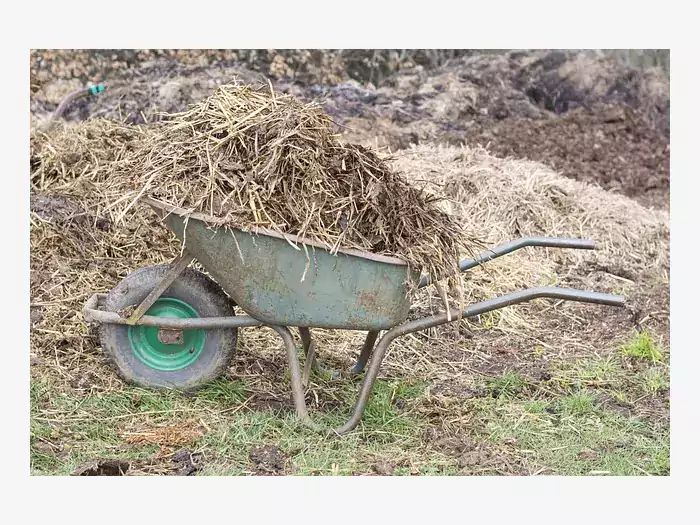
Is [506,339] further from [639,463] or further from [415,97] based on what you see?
[415,97]

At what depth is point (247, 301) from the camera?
3.78 meters

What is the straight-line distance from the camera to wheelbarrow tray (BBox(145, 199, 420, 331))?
364 centimetres

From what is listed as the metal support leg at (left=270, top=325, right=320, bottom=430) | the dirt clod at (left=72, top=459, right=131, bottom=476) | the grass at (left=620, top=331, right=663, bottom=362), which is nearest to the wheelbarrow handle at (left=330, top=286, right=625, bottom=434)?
the metal support leg at (left=270, top=325, right=320, bottom=430)

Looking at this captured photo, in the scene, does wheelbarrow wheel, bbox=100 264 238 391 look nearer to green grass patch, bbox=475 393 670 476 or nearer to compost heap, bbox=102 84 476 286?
compost heap, bbox=102 84 476 286

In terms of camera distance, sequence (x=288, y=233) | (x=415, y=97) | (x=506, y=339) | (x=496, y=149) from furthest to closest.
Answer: (x=415, y=97), (x=496, y=149), (x=506, y=339), (x=288, y=233)

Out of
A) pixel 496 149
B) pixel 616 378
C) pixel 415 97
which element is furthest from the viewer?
pixel 415 97

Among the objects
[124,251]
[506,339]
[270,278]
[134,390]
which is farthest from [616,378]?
[124,251]

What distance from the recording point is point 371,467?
3656 millimetres

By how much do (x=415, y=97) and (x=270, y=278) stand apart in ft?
18.3

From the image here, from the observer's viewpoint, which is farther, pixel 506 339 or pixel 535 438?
pixel 506 339

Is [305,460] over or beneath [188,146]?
beneath

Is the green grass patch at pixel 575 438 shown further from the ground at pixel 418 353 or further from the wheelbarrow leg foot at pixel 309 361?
the wheelbarrow leg foot at pixel 309 361

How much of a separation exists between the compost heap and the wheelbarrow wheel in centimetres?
42

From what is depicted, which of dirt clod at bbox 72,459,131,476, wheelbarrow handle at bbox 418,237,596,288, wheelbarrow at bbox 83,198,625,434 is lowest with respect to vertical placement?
dirt clod at bbox 72,459,131,476
